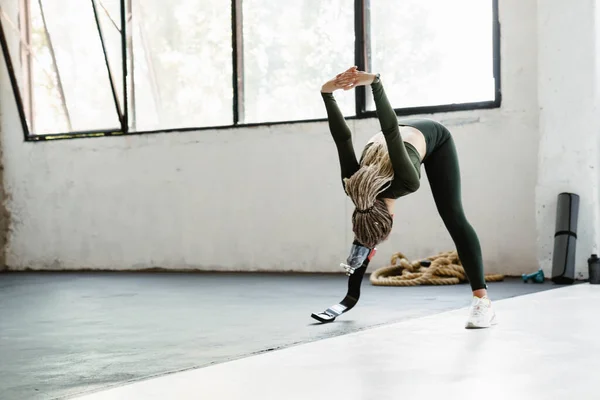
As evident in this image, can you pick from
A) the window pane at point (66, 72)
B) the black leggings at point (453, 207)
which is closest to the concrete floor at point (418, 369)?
the black leggings at point (453, 207)

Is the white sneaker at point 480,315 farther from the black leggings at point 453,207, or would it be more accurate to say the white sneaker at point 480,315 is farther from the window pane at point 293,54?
the window pane at point 293,54

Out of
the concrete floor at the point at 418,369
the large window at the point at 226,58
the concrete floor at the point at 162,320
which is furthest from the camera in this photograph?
the large window at the point at 226,58

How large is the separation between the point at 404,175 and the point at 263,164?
149 inches

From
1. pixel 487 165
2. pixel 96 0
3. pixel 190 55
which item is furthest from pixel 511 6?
pixel 96 0

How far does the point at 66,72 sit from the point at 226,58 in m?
1.81

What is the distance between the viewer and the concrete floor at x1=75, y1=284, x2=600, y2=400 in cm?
218

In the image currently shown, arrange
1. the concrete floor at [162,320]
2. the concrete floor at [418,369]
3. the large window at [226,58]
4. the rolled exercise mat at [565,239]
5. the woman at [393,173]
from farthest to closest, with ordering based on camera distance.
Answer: the large window at [226,58]
the rolled exercise mat at [565,239]
the woman at [393,173]
the concrete floor at [162,320]
the concrete floor at [418,369]

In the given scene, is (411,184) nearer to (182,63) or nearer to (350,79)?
(350,79)

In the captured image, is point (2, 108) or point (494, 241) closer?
point (494, 241)

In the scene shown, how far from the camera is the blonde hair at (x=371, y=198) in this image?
315 cm

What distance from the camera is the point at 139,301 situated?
4.79 m

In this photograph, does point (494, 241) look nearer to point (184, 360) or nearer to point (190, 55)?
point (190, 55)

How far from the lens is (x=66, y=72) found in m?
7.90

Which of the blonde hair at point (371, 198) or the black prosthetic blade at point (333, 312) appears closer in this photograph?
the blonde hair at point (371, 198)
